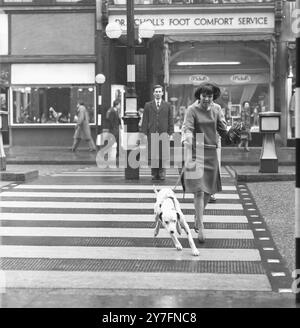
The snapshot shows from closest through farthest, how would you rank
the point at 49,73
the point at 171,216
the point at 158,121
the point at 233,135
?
the point at 171,216 → the point at 233,135 → the point at 158,121 → the point at 49,73

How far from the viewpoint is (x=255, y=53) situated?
23.8 meters

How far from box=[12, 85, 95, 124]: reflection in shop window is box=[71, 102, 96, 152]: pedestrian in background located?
1.84 meters

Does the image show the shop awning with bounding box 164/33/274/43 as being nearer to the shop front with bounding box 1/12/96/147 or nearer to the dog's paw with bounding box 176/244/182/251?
the shop front with bounding box 1/12/96/147

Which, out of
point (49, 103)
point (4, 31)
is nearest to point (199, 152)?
point (49, 103)

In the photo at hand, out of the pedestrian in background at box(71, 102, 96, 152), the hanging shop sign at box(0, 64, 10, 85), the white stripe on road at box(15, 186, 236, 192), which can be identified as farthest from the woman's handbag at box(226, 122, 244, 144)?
the hanging shop sign at box(0, 64, 10, 85)

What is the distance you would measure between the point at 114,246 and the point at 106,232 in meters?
0.75

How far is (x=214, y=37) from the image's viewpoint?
76.4 ft

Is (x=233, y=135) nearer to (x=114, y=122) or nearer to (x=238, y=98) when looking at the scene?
(x=114, y=122)

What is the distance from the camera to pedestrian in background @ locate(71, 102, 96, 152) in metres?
22.2

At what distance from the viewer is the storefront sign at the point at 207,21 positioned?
2339 cm

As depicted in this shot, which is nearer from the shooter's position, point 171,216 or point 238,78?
point 171,216

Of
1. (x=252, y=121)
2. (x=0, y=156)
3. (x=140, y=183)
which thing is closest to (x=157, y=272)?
(x=140, y=183)
